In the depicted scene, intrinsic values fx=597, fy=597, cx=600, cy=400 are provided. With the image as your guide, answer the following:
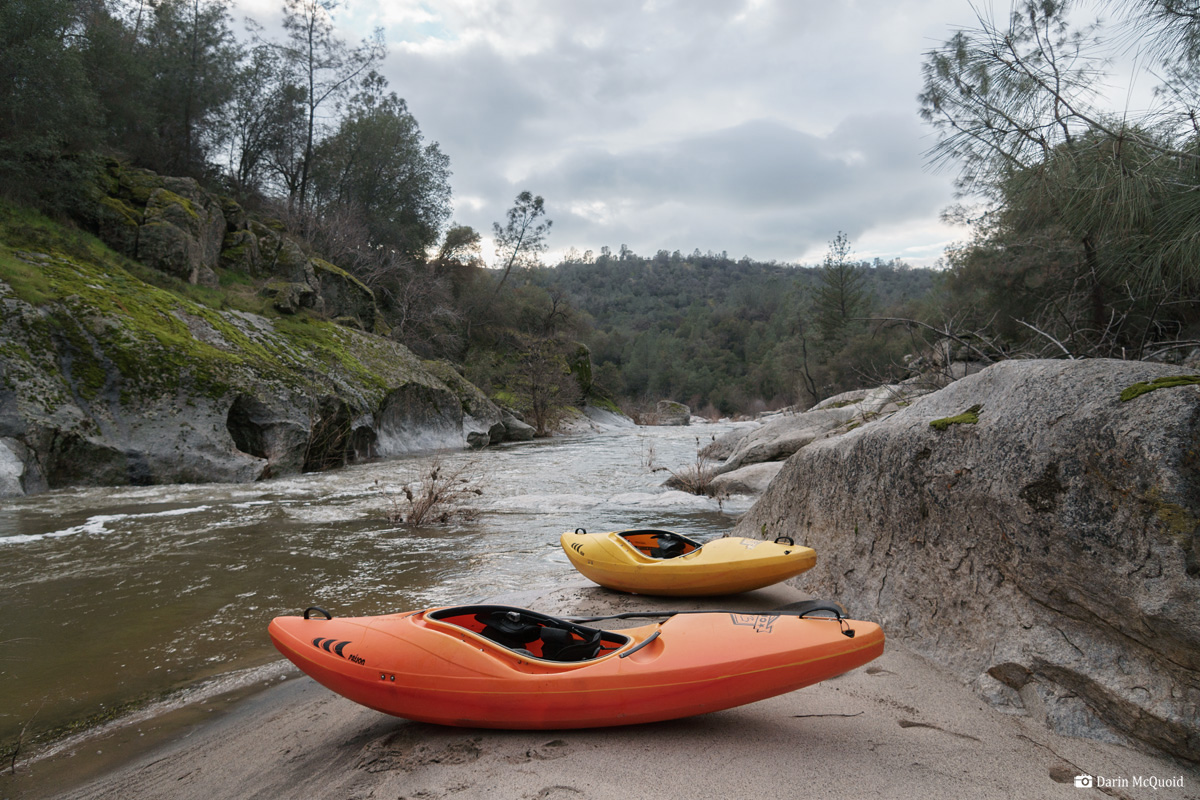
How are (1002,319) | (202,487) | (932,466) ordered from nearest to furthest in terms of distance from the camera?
(932,466), (202,487), (1002,319)

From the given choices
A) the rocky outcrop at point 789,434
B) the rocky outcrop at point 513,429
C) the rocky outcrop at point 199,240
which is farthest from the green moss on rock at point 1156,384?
the rocky outcrop at point 513,429

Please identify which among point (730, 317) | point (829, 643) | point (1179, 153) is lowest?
point (829, 643)

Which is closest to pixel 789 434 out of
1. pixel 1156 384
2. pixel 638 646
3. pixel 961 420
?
pixel 961 420

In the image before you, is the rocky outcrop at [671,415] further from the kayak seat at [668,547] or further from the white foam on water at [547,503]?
the kayak seat at [668,547]

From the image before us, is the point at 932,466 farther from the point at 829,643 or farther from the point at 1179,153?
the point at 1179,153

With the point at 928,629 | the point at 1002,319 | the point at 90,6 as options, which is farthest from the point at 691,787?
the point at 90,6

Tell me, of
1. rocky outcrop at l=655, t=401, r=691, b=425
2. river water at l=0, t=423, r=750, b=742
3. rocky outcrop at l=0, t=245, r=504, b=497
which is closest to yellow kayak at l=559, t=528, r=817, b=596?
river water at l=0, t=423, r=750, b=742

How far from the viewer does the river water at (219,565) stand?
2980 millimetres

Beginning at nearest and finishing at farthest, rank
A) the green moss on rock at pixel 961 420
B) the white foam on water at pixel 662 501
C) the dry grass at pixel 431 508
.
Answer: the green moss on rock at pixel 961 420 → the dry grass at pixel 431 508 → the white foam on water at pixel 662 501

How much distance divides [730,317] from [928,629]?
222ft

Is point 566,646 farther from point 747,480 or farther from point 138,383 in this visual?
point 138,383

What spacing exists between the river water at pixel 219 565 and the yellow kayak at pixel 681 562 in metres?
0.56

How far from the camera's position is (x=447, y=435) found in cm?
1498

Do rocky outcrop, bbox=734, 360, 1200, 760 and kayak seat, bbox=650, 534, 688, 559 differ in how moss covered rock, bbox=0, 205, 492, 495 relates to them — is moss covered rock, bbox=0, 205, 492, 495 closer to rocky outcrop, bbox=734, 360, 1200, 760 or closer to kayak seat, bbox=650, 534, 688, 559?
kayak seat, bbox=650, 534, 688, 559
